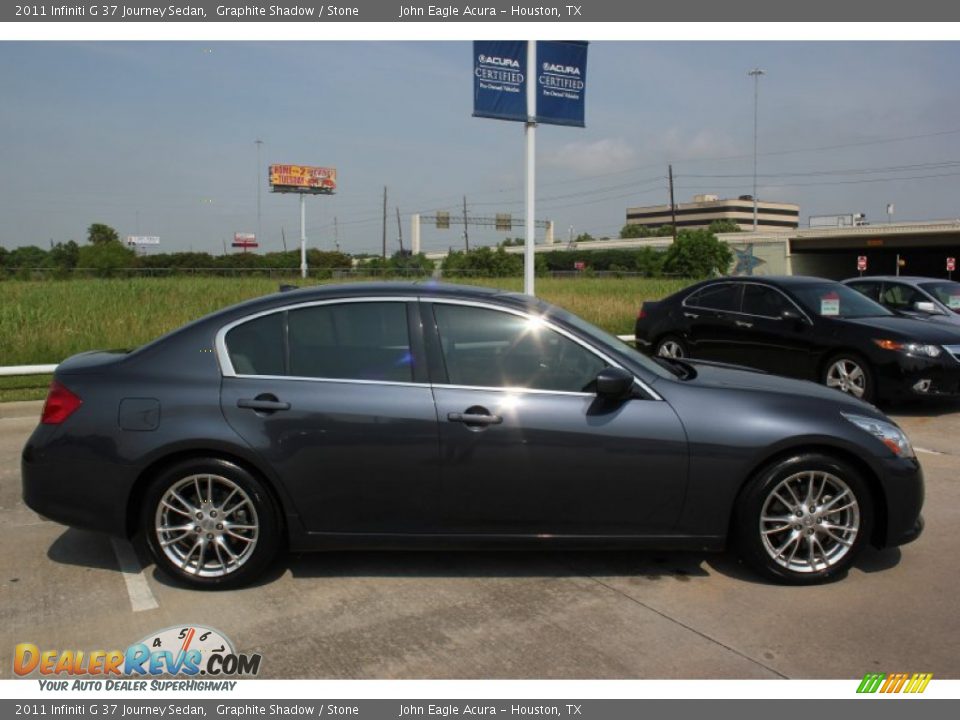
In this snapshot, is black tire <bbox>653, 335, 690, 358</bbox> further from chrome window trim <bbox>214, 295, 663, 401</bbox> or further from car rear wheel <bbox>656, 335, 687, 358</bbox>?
chrome window trim <bbox>214, 295, 663, 401</bbox>

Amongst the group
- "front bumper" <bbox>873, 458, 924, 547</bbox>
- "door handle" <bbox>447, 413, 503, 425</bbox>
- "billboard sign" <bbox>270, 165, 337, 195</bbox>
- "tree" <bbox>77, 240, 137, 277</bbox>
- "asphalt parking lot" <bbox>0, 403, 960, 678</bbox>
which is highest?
"billboard sign" <bbox>270, 165, 337, 195</bbox>

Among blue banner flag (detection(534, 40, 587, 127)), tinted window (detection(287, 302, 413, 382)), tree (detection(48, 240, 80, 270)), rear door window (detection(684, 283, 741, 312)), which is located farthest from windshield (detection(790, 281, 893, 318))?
tree (detection(48, 240, 80, 270))

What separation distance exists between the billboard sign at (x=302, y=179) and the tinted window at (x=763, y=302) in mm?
83975

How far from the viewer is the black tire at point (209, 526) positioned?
13.1ft

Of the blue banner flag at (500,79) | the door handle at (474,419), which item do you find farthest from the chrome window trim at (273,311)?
the blue banner flag at (500,79)

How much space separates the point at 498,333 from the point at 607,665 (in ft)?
5.71

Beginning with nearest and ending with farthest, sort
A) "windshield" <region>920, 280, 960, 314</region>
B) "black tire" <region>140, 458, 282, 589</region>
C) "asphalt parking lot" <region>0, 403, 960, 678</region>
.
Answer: "asphalt parking lot" <region>0, 403, 960, 678</region> → "black tire" <region>140, 458, 282, 589</region> → "windshield" <region>920, 280, 960, 314</region>

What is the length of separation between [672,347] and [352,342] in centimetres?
742

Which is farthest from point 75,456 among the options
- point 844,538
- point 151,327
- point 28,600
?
point 151,327

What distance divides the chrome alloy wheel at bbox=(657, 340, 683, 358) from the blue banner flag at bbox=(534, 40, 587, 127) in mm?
4092

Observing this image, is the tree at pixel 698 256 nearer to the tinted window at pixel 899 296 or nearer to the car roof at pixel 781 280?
the tinted window at pixel 899 296

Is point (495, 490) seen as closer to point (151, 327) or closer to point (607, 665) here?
point (607, 665)

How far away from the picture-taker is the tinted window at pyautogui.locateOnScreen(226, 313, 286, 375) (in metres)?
4.14
